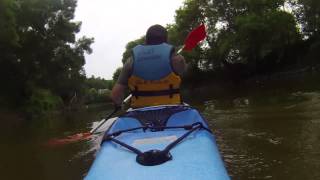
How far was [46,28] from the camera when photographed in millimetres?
38875

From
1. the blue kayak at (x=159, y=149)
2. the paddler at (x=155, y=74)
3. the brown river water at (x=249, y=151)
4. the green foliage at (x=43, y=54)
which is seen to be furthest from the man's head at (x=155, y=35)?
the green foliage at (x=43, y=54)

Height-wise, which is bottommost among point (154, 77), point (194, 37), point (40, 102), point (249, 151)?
point (249, 151)

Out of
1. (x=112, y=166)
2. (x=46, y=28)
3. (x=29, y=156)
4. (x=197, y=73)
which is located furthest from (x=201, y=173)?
(x=197, y=73)

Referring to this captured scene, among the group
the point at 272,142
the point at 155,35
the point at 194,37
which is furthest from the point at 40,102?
the point at 155,35

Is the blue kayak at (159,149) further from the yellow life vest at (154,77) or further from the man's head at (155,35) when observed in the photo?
the man's head at (155,35)

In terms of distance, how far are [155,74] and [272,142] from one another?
301 centimetres

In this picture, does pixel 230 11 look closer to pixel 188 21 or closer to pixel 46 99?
pixel 188 21

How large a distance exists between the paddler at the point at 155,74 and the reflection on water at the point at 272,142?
4.65 feet

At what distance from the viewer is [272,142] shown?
788cm

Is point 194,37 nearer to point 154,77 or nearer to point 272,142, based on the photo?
point 272,142

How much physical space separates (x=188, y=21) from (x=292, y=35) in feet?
35.0

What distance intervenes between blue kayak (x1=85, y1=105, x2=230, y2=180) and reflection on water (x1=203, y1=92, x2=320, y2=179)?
1384 mm

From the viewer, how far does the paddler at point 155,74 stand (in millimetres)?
5879

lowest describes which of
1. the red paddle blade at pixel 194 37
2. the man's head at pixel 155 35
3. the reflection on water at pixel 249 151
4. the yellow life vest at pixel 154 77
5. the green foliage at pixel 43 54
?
the reflection on water at pixel 249 151
